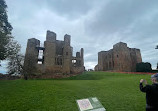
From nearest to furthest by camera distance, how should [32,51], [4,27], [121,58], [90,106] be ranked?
[90,106] → [4,27] → [32,51] → [121,58]

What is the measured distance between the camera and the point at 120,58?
3275 cm

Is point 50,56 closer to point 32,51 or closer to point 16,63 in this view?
point 32,51

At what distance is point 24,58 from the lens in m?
18.0

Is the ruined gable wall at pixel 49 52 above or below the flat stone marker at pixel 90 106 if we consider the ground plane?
above

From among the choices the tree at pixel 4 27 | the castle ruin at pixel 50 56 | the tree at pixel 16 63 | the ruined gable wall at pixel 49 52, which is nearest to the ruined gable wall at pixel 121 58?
the castle ruin at pixel 50 56

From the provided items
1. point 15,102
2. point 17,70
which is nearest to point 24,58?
point 17,70

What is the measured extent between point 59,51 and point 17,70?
14167 mm

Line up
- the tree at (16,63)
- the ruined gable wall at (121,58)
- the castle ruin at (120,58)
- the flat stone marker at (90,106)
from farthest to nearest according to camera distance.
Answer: the castle ruin at (120,58), the ruined gable wall at (121,58), the tree at (16,63), the flat stone marker at (90,106)

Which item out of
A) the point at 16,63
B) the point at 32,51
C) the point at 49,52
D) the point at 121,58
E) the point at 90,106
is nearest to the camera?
the point at 90,106

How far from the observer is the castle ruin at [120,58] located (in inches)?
1292

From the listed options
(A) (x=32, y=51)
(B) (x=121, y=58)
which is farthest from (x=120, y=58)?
(A) (x=32, y=51)

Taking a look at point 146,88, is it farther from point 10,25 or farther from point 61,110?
point 10,25

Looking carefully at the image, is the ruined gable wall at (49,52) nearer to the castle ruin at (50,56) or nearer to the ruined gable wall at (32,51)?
the castle ruin at (50,56)

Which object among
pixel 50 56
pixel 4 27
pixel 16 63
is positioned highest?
pixel 4 27
